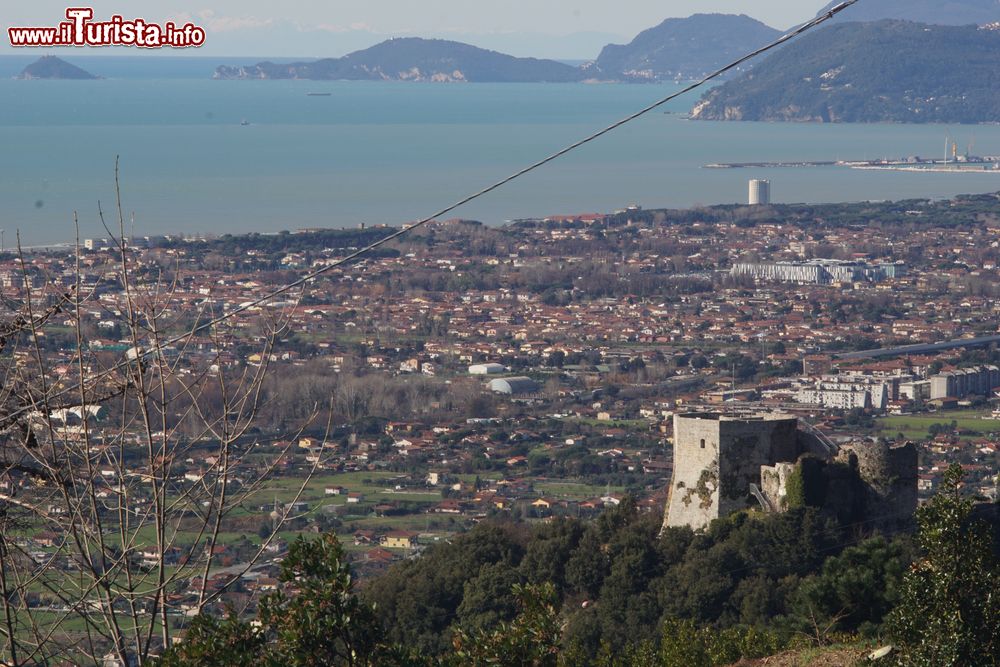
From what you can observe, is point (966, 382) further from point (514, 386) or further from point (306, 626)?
point (306, 626)

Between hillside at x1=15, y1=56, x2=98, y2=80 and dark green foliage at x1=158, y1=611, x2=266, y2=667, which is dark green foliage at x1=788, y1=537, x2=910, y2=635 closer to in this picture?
dark green foliage at x1=158, y1=611, x2=266, y2=667

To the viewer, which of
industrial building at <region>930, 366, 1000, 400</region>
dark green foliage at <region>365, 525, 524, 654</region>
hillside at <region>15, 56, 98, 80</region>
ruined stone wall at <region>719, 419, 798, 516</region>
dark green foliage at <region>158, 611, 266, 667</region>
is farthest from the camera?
hillside at <region>15, 56, 98, 80</region>

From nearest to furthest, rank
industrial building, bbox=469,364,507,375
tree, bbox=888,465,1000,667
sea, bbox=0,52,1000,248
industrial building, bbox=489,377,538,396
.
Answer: tree, bbox=888,465,1000,667 < industrial building, bbox=489,377,538,396 < industrial building, bbox=469,364,507,375 < sea, bbox=0,52,1000,248

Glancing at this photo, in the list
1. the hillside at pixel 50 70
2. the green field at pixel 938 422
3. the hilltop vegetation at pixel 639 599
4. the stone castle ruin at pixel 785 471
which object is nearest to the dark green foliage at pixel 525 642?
the hilltop vegetation at pixel 639 599

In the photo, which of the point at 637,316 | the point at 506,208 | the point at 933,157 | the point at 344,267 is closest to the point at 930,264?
the point at 637,316

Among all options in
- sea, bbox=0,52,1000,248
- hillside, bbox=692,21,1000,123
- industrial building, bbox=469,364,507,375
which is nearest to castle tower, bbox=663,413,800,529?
industrial building, bbox=469,364,507,375
